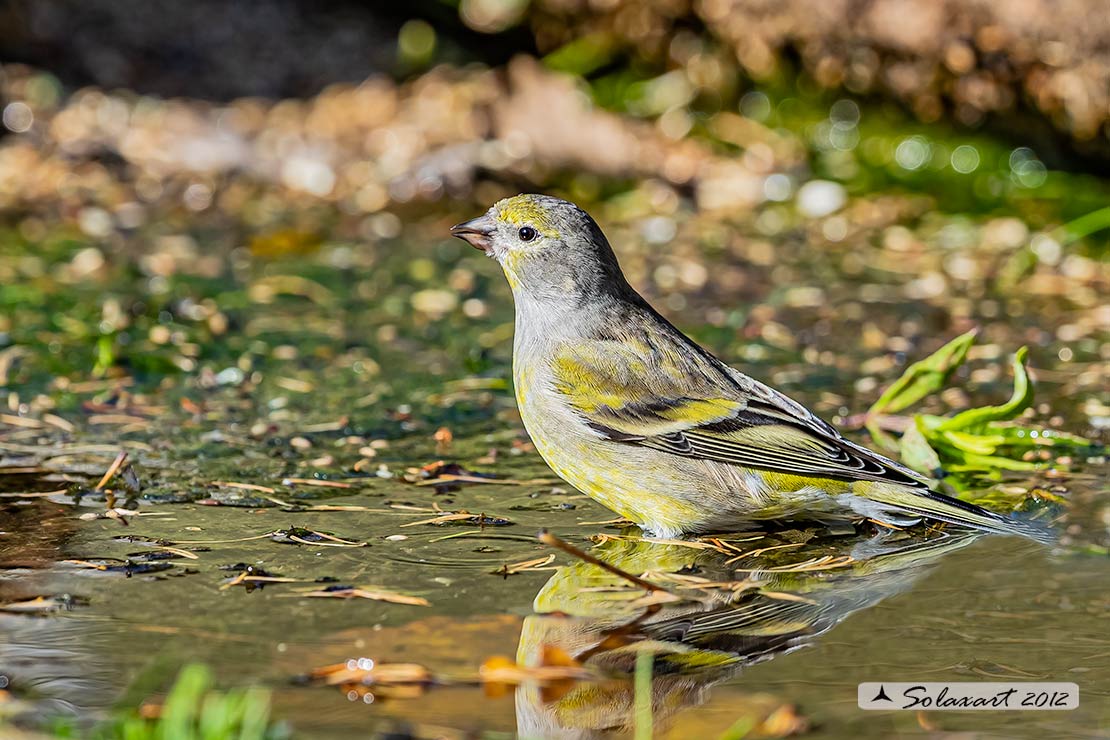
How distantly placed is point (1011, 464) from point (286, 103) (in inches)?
269

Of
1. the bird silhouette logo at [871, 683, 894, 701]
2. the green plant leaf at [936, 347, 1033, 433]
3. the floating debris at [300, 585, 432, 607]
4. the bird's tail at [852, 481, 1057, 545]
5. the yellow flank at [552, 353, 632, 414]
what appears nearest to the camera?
the bird silhouette logo at [871, 683, 894, 701]

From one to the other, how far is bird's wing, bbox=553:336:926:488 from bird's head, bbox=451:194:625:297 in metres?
0.28

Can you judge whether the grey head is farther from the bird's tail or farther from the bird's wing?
the bird's tail

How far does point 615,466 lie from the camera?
4543mm

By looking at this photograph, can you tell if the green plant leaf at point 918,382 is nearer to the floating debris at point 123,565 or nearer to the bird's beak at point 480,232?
the bird's beak at point 480,232

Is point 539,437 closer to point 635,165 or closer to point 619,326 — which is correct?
point 619,326

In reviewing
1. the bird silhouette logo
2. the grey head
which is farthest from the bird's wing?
the bird silhouette logo

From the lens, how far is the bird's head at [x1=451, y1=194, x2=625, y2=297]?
5.06m

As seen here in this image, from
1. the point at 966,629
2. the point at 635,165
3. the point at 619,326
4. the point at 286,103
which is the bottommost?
the point at 966,629

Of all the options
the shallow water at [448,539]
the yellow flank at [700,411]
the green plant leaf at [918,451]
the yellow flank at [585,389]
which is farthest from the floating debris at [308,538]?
the green plant leaf at [918,451]

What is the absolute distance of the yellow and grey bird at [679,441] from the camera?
4.39 m

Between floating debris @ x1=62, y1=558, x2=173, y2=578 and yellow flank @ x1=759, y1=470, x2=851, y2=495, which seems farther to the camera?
yellow flank @ x1=759, y1=470, x2=851, y2=495

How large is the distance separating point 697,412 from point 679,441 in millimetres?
129

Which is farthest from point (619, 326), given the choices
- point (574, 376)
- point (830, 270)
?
point (830, 270)
